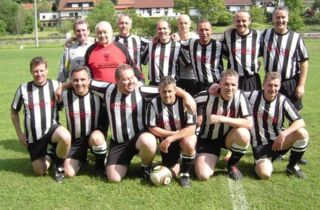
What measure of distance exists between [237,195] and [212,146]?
2.60 feet

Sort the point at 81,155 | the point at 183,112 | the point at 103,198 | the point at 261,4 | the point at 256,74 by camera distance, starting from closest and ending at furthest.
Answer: the point at 103,198, the point at 183,112, the point at 81,155, the point at 256,74, the point at 261,4

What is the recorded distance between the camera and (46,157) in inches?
195

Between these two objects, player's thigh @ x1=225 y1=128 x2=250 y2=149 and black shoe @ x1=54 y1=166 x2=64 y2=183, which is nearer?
player's thigh @ x1=225 y1=128 x2=250 y2=149

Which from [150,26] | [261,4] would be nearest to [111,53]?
[150,26]

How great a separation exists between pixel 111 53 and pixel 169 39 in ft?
3.09

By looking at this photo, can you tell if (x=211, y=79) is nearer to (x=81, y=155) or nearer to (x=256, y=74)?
(x=256, y=74)

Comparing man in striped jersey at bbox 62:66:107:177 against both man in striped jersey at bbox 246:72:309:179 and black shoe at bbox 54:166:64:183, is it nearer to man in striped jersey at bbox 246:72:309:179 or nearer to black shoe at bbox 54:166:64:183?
black shoe at bbox 54:166:64:183

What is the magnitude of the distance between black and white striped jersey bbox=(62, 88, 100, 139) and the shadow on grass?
152 centimetres

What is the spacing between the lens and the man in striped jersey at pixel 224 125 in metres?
4.45

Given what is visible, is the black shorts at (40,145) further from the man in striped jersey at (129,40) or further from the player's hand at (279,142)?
the player's hand at (279,142)

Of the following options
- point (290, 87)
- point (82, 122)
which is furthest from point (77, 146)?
point (290, 87)

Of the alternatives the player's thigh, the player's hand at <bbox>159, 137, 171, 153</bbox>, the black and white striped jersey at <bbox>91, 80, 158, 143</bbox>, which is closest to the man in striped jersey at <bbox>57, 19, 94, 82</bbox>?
the black and white striped jersey at <bbox>91, 80, 158, 143</bbox>

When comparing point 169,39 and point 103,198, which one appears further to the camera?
point 169,39

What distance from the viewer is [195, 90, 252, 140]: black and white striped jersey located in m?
4.54
